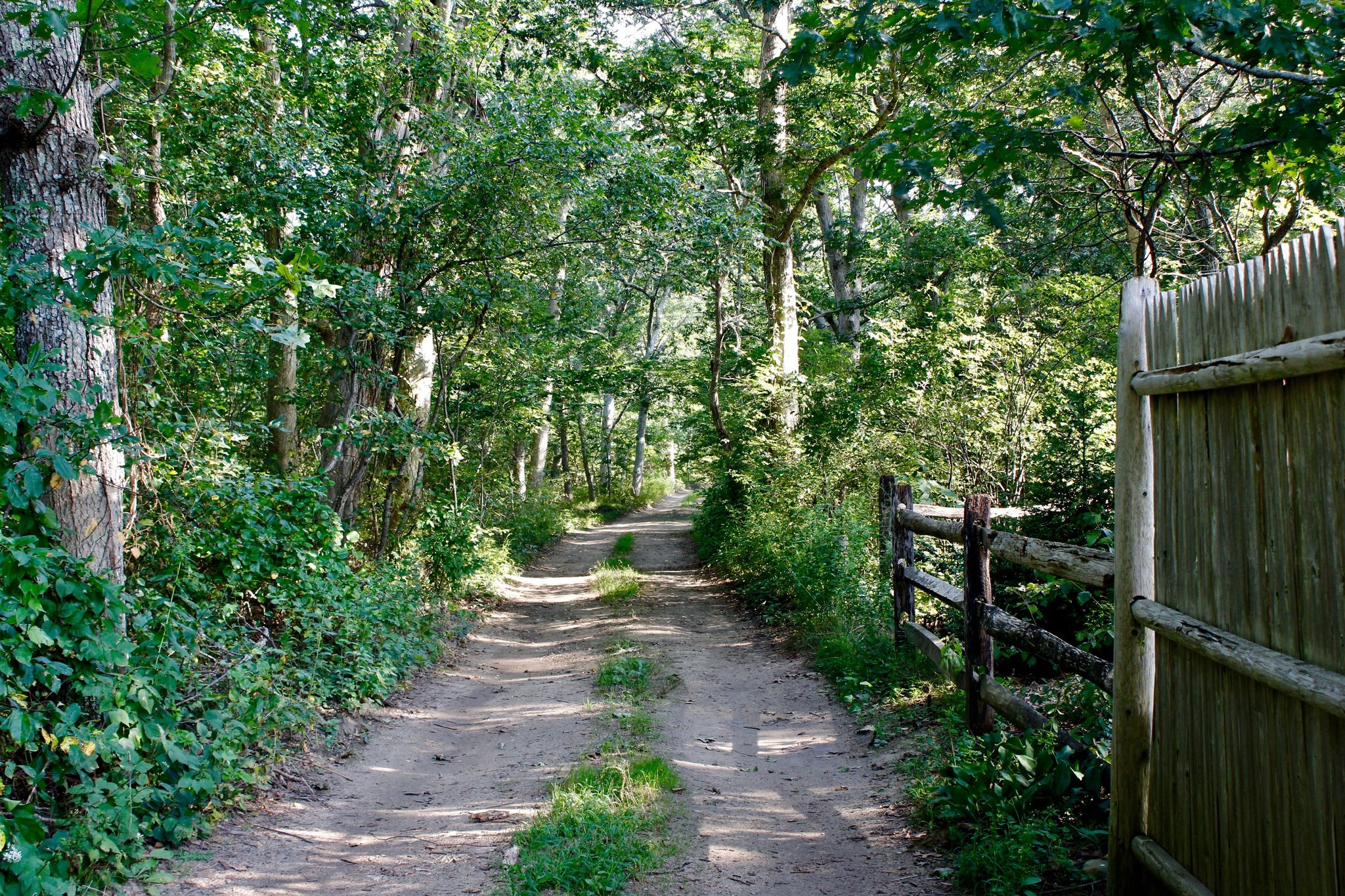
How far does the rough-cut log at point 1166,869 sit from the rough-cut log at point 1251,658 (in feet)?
2.58

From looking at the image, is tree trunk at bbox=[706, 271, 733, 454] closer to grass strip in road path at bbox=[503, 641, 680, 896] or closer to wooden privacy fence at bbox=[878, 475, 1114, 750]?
wooden privacy fence at bbox=[878, 475, 1114, 750]

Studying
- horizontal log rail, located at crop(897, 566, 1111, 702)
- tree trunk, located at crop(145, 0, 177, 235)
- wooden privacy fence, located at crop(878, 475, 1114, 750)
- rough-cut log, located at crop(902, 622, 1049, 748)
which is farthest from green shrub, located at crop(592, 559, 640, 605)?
tree trunk, located at crop(145, 0, 177, 235)

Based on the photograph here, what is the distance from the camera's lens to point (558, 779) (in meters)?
5.42

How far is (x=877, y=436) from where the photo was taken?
36.4ft

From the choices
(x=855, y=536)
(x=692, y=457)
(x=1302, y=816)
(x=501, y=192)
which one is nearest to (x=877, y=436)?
(x=855, y=536)

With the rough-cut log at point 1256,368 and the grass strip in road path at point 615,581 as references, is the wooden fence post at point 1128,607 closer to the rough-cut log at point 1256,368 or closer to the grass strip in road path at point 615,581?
the rough-cut log at point 1256,368

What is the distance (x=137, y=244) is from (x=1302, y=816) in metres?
5.15

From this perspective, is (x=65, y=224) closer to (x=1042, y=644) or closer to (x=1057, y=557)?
(x=1057, y=557)

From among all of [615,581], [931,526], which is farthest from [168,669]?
[615,581]

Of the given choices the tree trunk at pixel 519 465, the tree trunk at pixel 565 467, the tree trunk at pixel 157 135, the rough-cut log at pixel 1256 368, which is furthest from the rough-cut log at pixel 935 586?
the tree trunk at pixel 565 467

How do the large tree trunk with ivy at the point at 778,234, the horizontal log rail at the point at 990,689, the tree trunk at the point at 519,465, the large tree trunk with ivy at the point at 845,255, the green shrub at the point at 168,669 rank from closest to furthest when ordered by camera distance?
the green shrub at the point at 168,669 < the horizontal log rail at the point at 990,689 < the large tree trunk with ivy at the point at 778,234 < the large tree trunk with ivy at the point at 845,255 < the tree trunk at the point at 519,465

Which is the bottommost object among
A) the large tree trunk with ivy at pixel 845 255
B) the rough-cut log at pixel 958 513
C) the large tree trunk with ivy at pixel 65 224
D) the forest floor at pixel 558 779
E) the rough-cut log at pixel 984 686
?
the forest floor at pixel 558 779

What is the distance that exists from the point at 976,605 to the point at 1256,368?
3.48 m

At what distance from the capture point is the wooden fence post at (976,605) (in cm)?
539
